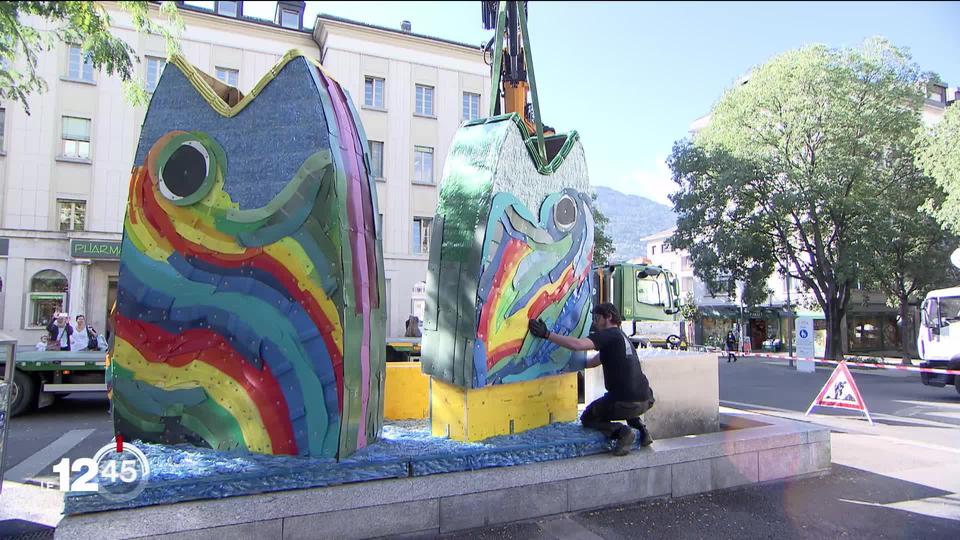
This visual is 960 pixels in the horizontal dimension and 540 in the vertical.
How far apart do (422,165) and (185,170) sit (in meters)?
23.3

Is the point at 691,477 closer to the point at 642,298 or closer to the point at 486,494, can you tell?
the point at 486,494

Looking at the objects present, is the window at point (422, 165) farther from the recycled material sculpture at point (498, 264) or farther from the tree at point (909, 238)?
the recycled material sculpture at point (498, 264)

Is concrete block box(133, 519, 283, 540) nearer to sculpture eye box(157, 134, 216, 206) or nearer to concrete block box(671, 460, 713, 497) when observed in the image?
sculpture eye box(157, 134, 216, 206)

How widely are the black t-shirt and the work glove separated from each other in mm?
505

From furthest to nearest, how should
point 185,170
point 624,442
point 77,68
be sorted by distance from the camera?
1. point 77,68
2. point 624,442
3. point 185,170

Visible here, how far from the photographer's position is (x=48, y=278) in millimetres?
22188

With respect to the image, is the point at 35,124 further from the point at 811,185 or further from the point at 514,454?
the point at 811,185

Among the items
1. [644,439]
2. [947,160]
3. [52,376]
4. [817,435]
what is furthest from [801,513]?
[947,160]

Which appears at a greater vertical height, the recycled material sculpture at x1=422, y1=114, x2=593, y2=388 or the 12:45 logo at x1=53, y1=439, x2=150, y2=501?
the recycled material sculpture at x1=422, y1=114, x2=593, y2=388

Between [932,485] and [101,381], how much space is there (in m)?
12.5

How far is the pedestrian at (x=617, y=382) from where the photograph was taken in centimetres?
557

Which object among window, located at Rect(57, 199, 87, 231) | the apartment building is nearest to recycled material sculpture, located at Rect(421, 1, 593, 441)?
the apartment building

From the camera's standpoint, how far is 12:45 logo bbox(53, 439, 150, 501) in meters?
3.83

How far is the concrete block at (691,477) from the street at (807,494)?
92mm
